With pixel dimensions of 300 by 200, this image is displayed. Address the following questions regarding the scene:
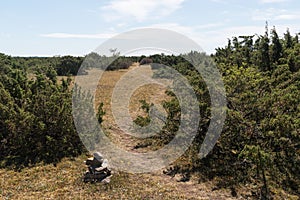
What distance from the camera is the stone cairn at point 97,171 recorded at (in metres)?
8.37

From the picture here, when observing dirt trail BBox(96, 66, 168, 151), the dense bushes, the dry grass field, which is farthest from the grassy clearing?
dirt trail BBox(96, 66, 168, 151)

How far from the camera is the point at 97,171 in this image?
27.5ft

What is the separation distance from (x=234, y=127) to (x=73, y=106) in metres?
5.67

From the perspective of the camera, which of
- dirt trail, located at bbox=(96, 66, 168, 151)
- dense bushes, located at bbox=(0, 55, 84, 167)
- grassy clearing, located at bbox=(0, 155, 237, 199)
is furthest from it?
dirt trail, located at bbox=(96, 66, 168, 151)

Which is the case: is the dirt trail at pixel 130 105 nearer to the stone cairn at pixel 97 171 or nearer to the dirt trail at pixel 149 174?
the dirt trail at pixel 149 174

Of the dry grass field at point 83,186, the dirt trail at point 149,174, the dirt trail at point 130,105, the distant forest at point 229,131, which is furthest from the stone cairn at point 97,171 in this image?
the dirt trail at point 130,105

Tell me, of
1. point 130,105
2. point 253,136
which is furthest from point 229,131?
point 130,105

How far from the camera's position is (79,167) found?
9430 millimetres

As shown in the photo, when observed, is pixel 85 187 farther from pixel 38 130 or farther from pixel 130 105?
pixel 130 105

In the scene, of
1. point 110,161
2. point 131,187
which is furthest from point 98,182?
point 110,161

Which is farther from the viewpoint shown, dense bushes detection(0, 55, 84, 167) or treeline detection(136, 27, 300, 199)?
dense bushes detection(0, 55, 84, 167)

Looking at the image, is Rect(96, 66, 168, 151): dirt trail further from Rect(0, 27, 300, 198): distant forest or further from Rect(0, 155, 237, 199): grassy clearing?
Rect(0, 155, 237, 199): grassy clearing

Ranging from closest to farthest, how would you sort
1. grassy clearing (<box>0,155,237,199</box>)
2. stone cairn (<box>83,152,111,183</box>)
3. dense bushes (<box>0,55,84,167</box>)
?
grassy clearing (<box>0,155,237,199</box>) < stone cairn (<box>83,152,111,183</box>) < dense bushes (<box>0,55,84,167</box>)

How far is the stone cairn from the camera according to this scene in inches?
329
